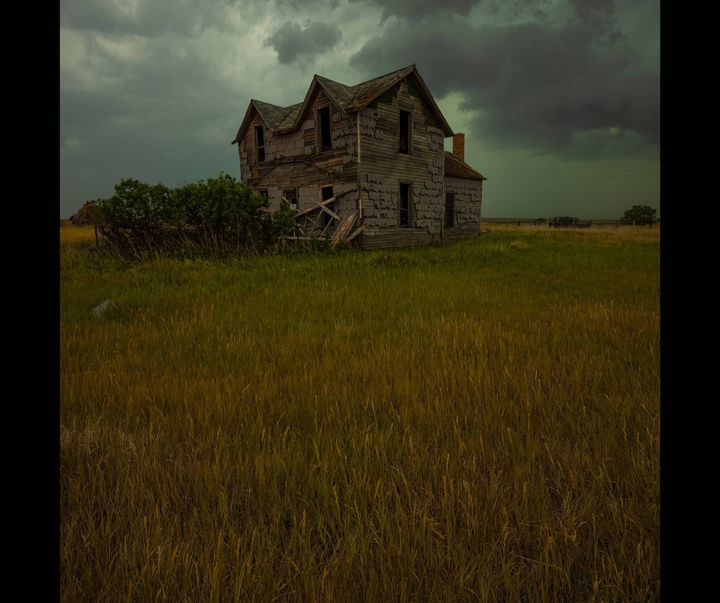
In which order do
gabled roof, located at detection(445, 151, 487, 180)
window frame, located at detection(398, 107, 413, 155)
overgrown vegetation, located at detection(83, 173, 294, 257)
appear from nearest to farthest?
1. overgrown vegetation, located at detection(83, 173, 294, 257)
2. window frame, located at detection(398, 107, 413, 155)
3. gabled roof, located at detection(445, 151, 487, 180)

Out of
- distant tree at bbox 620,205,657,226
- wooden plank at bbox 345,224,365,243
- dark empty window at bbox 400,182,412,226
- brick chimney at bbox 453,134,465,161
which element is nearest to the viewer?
wooden plank at bbox 345,224,365,243

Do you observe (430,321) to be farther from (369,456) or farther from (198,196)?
(198,196)

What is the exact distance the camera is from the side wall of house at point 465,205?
25.4 m

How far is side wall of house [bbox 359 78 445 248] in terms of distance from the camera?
17906 millimetres

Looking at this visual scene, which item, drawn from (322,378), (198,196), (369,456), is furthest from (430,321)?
(198,196)

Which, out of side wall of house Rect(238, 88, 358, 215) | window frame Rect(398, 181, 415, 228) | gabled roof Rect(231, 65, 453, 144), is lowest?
window frame Rect(398, 181, 415, 228)

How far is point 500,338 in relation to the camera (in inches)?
175

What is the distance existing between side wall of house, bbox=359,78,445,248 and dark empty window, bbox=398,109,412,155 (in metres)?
0.20

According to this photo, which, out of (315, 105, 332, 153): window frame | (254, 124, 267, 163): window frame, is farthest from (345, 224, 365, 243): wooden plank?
(254, 124, 267, 163): window frame

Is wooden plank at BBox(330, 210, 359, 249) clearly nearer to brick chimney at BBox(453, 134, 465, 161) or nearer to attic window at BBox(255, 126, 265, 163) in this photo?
attic window at BBox(255, 126, 265, 163)

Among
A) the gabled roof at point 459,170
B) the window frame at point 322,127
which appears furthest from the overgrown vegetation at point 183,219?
the gabled roof at point 459,170

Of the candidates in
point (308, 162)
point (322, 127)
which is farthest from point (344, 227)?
point (322, 127)

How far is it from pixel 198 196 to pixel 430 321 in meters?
10.3
